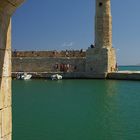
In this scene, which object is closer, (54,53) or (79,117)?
(79,117)

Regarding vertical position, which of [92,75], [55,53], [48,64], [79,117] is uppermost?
[55,53]

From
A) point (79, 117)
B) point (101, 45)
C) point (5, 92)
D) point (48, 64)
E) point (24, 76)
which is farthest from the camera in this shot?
point (48, 64)

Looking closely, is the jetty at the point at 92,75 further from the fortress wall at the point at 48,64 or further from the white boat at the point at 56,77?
the fortress wall at the point at 48,64

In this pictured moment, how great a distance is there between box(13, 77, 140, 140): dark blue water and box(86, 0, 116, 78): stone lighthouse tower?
11.5 m

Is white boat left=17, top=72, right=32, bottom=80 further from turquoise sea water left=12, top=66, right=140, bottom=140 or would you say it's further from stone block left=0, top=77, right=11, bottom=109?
stone block left=0, top=77, right=11, bottom=109

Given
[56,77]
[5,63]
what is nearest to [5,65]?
[5,63]

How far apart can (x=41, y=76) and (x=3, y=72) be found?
1232 inches

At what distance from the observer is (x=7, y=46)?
372 centimetres

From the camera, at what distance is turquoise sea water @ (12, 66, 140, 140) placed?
402 inches

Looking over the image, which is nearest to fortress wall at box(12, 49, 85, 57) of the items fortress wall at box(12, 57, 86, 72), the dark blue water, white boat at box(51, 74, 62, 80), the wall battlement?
the wall battlement

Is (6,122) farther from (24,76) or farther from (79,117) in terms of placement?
(24,76)

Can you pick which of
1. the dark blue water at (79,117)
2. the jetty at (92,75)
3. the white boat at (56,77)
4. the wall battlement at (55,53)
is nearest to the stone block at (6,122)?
the dark blue water at (79,117)

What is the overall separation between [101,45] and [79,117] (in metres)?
20.8

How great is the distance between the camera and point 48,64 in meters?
36.5
